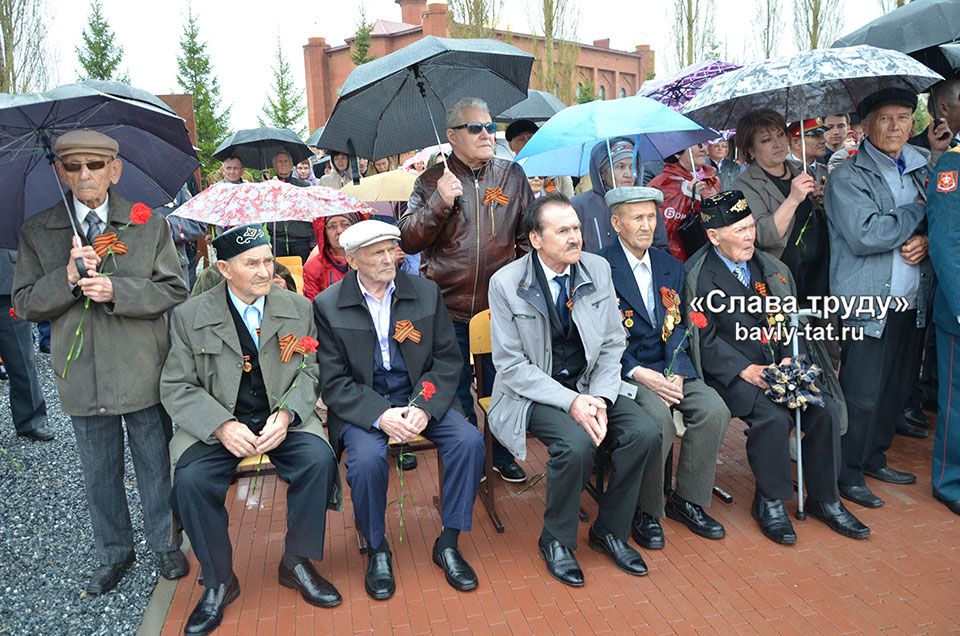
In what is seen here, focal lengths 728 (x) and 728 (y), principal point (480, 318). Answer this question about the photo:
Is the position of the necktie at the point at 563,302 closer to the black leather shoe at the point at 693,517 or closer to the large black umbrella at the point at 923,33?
the black leather shoe at the point at 693,517

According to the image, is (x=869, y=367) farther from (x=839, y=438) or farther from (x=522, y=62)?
(x=522, y=62)

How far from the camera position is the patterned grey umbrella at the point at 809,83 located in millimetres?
3799

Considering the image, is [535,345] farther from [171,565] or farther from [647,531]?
[171,565]

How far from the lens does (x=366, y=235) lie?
3693 millimetres

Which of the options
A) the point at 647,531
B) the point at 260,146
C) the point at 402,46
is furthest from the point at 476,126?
the point at 402,46

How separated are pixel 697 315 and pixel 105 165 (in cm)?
317

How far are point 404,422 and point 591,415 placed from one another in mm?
939

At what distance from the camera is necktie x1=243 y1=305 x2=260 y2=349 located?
12.1ft

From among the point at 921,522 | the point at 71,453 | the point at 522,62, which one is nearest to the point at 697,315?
the point at 921,522

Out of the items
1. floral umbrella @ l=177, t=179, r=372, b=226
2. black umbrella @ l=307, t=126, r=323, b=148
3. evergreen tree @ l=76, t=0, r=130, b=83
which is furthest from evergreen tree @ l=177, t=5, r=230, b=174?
floral umbrella @ l=177, t=179, r=372, b=226

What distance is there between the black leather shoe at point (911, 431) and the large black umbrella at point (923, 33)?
2.42 metres

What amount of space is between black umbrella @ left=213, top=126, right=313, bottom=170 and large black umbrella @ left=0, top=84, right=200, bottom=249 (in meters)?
4.10

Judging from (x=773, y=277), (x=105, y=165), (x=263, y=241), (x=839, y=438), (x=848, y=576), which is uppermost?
(x=105, y=165)

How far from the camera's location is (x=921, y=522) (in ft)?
13.0
